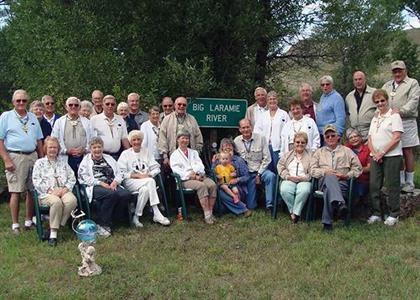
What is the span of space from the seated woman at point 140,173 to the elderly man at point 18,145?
111 cm

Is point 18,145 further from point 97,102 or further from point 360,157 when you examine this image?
point 360,157

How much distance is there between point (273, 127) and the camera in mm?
7133

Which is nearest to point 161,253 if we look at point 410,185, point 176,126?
point 176,126

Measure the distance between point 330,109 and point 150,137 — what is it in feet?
8.13

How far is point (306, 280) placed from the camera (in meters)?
4.57

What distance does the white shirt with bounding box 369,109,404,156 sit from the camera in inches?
238

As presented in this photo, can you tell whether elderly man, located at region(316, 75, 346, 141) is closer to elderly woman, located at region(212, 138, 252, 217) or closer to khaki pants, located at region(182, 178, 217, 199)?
elderly woman, located at region(212, 138, 252, 217)


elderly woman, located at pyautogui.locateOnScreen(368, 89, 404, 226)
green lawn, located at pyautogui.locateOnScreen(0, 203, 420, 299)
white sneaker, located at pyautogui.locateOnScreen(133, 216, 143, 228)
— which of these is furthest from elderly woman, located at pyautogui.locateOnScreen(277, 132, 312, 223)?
white sneaker, located at pyautogui.locateOnScreen(133, 216, 143, 228)

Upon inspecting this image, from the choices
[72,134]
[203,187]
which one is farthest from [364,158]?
[72,134]

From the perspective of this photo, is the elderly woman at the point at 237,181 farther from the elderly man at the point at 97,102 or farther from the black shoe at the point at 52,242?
the black shoe at the point at 52,242

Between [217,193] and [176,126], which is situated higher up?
[176,126]

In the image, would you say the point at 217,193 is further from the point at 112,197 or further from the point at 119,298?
the point at 119,298

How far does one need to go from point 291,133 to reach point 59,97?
369 centimetres

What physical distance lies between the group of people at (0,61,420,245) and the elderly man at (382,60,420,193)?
13mm
